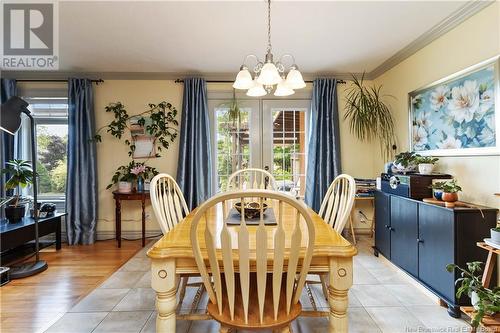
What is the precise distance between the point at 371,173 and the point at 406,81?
1.35 m

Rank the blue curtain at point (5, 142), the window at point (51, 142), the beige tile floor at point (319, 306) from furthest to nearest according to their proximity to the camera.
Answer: the window at point (51, 142) < the blue curtain at point (5, 142) < the beige tile floor at point (319, 306)

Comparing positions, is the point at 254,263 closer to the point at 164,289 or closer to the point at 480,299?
the point at 164,289

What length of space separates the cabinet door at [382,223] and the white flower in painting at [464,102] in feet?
3.08

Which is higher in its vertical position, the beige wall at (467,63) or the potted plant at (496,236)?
the beige wall at (467,63)

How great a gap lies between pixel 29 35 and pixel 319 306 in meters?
3.53

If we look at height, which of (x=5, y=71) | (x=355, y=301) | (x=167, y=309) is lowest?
(x=355, y=301)

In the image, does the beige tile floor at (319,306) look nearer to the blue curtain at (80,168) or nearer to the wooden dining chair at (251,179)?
the wooden dining chair at (251,179)

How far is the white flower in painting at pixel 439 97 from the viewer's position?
90.9 inches

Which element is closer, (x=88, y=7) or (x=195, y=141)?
(x=88, y=7)

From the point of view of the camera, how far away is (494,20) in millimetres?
1860

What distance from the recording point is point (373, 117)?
130 inches

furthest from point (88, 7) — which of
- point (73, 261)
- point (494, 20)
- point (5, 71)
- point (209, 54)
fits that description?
point (494, 20)

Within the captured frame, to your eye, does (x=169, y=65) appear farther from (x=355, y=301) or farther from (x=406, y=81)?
(x=355, y=301)

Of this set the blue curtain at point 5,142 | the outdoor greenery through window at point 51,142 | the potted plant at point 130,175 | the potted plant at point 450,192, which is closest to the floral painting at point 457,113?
the potted plant at point 450,192
